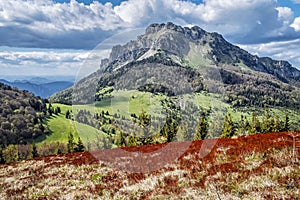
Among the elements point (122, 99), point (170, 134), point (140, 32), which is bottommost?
point (170, 134)

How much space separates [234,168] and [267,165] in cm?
154

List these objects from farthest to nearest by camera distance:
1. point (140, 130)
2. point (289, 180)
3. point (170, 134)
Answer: point (170, 134) → point (140, 130) → point (289, 180)

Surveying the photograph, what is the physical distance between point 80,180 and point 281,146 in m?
12.8

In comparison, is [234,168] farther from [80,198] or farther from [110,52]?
[110,52]

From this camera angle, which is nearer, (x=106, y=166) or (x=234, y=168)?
(x=234, y=168)

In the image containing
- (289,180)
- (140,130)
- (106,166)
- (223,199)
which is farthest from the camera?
(140,130)

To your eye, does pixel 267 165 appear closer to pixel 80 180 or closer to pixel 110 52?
pixel 80 180

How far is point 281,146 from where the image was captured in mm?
17312

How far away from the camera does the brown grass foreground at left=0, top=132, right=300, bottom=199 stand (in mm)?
10492

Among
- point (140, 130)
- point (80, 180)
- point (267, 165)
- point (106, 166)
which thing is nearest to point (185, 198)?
point (267, 165)

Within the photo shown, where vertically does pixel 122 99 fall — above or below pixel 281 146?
above

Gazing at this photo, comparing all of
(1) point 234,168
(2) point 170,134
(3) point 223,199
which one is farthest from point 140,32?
(2) point 170,134

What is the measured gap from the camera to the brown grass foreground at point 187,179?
413 inches

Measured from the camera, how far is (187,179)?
13.1 m
